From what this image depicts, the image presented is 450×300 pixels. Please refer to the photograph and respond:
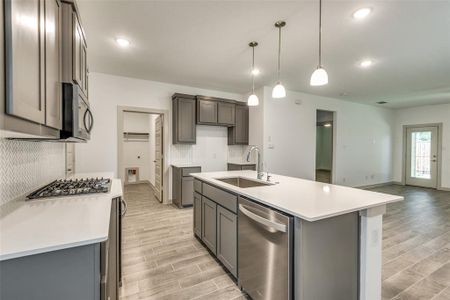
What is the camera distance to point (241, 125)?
5.24 metres

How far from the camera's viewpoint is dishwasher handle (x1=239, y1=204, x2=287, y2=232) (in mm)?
1337

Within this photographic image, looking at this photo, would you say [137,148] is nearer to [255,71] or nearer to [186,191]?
[186,191]

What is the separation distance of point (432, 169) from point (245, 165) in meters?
6.54

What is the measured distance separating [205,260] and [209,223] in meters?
0.42

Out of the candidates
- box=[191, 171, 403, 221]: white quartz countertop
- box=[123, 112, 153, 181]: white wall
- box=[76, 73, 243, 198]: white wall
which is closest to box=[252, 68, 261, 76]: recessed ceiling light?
box=[76, 73, 243, 198]: white wall

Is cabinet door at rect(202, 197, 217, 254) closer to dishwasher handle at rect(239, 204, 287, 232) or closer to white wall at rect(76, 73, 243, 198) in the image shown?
dishwasher handle at rect(239, 204, 287, 232)

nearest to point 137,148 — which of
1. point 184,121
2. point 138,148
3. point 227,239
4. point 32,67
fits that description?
point 138,148

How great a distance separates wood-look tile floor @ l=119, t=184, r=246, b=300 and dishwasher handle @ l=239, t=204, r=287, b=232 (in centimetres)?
80

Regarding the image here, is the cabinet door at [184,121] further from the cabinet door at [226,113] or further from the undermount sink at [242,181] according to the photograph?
the undermount sink at [242,181]

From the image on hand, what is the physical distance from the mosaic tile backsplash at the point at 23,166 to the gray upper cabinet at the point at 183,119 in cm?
244

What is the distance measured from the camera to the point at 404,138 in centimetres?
734

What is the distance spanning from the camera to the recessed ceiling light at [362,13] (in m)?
2.10

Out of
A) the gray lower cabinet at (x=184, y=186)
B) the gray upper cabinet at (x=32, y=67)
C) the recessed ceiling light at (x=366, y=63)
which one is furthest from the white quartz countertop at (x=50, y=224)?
the recessed ceiling light at (x=366, y=63)

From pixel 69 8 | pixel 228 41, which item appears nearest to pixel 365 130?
pixel 228 41
